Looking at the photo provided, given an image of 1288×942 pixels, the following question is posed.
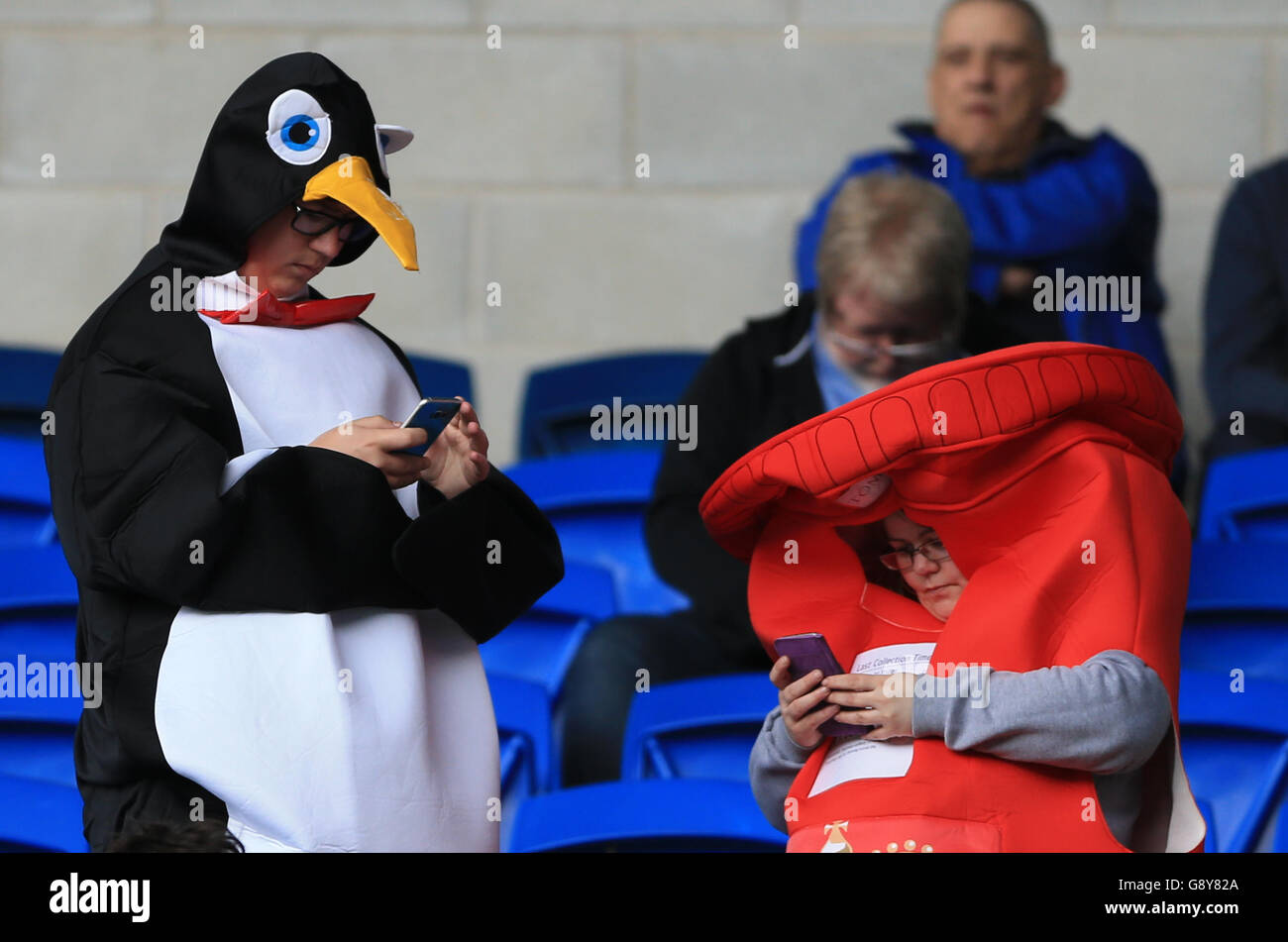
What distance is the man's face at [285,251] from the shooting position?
1587 mm

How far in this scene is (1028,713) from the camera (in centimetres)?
157

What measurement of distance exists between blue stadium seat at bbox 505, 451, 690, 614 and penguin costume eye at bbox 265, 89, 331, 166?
5.07 ft

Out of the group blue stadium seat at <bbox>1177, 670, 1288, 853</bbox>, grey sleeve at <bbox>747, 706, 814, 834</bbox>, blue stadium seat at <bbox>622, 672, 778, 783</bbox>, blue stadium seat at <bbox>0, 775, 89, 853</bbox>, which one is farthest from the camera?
blue stadium seat at <bbox>622, 672, 778, 783</bbox>

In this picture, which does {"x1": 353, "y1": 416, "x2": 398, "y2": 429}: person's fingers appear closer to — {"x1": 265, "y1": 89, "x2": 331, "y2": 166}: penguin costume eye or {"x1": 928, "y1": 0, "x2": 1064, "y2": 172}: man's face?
{"x1": 265, "y1": 89, "x2": 331, "y2": 166}: penguin costume eye

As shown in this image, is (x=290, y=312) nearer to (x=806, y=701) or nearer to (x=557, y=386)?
(x=806, y=701)

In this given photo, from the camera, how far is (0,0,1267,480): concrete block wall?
13.3ft

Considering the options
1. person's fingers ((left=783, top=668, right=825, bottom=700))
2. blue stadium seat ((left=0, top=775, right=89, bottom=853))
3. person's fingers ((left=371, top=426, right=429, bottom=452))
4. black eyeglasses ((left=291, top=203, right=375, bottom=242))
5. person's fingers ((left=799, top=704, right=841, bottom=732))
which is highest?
black eyeglasses ((left=291, top=203, right=375, bottom=242))

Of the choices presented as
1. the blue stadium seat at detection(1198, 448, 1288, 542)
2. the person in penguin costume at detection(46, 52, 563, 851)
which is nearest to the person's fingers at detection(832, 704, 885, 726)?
the person in penguin costume at detection(46, 52, 563, 851)

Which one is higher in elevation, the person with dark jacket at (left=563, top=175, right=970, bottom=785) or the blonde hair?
the blonde hair

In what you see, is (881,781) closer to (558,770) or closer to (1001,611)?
(1001,611)

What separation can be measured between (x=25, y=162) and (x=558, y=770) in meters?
2.30

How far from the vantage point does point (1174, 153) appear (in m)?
4.11

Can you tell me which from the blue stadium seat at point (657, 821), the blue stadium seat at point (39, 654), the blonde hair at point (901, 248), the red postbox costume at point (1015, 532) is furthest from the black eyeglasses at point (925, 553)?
the blue stadium seat at point (39, 654)
